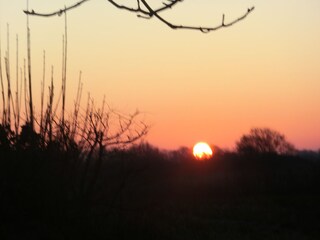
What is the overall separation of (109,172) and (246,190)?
986 inches

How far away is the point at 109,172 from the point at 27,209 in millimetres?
4041

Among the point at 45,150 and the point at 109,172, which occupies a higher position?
the point at 109,172

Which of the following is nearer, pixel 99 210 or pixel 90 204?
pixel 90 204

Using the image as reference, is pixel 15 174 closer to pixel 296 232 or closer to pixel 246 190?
pixel 296 232

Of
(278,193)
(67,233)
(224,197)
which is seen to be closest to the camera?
(67,233)

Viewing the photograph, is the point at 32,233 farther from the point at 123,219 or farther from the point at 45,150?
the point at 123,219

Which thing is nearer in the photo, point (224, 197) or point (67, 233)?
point (67, 233)

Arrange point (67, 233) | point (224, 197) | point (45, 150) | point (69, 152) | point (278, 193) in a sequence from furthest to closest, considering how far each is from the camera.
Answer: point (278, 193) → point (224, 197) → point (69, 152) → point (45, 150) → point (67, 233)

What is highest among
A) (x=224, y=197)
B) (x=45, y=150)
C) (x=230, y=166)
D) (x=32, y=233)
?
(x=230, y=166)

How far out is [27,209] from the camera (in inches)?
233

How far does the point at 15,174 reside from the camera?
Answer: 19.3 ft

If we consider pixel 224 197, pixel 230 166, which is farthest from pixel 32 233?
pixel 230 166

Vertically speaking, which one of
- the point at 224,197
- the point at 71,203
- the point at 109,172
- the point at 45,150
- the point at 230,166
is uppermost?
the point at 230,166

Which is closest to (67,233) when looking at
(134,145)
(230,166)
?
(134,145)
